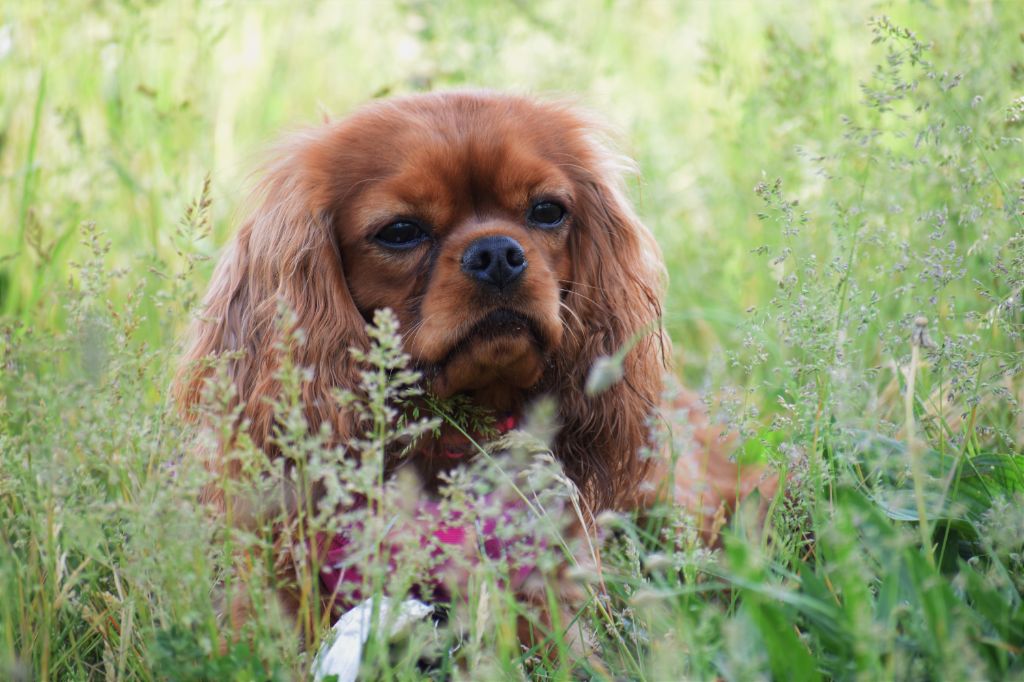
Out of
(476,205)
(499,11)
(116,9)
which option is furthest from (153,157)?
(476,205)

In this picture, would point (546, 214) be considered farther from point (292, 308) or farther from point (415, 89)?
point (415, 89)

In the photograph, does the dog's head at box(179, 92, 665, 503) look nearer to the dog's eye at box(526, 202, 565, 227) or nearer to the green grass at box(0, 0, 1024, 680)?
the dog's eye at box(526, 202, 565, 227)

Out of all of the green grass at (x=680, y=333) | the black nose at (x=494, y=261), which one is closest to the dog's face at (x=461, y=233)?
the black nose at (x=494, y=261)

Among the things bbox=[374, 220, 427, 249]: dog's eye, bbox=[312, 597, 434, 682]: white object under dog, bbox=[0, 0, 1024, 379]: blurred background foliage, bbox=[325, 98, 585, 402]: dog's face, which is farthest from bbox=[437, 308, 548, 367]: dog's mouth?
bbox=[0, 0, 1024, 379]: blurred background foliage

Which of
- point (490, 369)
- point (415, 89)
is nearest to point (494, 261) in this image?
point (490, 369)

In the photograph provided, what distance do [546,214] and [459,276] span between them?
1.26ft

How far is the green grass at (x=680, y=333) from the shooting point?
4.44 ft

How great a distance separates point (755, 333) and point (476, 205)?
0.77 meters

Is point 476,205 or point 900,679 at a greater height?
point 476,205

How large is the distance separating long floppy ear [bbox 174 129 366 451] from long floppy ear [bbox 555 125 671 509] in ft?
1.67

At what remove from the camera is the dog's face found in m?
2.09

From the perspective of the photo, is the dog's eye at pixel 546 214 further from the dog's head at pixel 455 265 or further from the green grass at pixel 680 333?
the green grass at pixel 680 333

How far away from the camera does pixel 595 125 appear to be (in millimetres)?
2717

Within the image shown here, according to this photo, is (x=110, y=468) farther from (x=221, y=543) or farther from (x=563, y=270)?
(x=563, y=270)
